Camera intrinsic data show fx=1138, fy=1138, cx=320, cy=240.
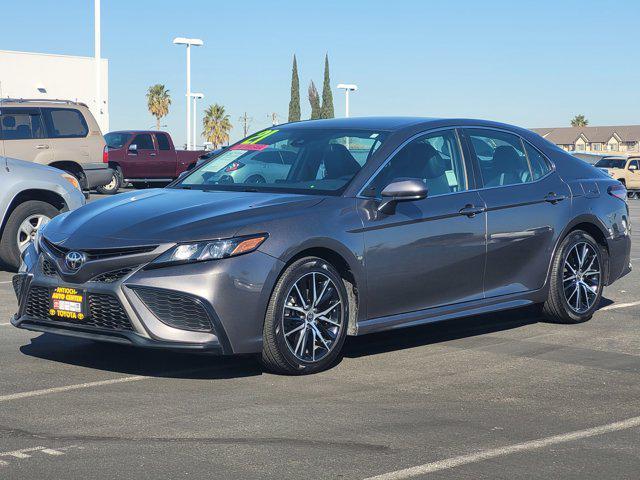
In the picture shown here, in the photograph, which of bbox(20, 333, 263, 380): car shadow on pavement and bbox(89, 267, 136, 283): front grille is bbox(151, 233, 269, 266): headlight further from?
bbox(20, 333, 263, 380): car shadow on pavement

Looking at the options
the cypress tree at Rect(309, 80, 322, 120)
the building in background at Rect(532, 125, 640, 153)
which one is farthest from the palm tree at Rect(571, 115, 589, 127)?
the cypress tree at Rect(309, 80, 322, 120)

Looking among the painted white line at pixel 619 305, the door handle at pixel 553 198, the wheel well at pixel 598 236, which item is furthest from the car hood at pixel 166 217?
the painted white line at pixel 619 305

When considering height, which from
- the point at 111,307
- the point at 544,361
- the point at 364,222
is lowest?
the point at 544,361

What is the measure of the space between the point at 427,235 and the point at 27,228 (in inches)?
240

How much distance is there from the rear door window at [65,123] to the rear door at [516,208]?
49.8 feet

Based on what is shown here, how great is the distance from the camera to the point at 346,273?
23.3ft

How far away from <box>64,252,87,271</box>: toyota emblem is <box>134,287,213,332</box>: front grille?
1.43 feet

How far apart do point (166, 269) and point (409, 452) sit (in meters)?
1.93

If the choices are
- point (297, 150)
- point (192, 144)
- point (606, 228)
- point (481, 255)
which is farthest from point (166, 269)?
point (192, 144)

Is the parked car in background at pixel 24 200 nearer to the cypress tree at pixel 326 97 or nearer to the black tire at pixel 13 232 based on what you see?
the black tire at pixel 13 232

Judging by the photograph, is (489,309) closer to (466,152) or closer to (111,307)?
(466,152)

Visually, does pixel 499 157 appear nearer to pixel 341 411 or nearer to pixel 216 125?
pixel 341 411

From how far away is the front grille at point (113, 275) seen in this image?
6406 mm

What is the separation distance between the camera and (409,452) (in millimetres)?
5094
